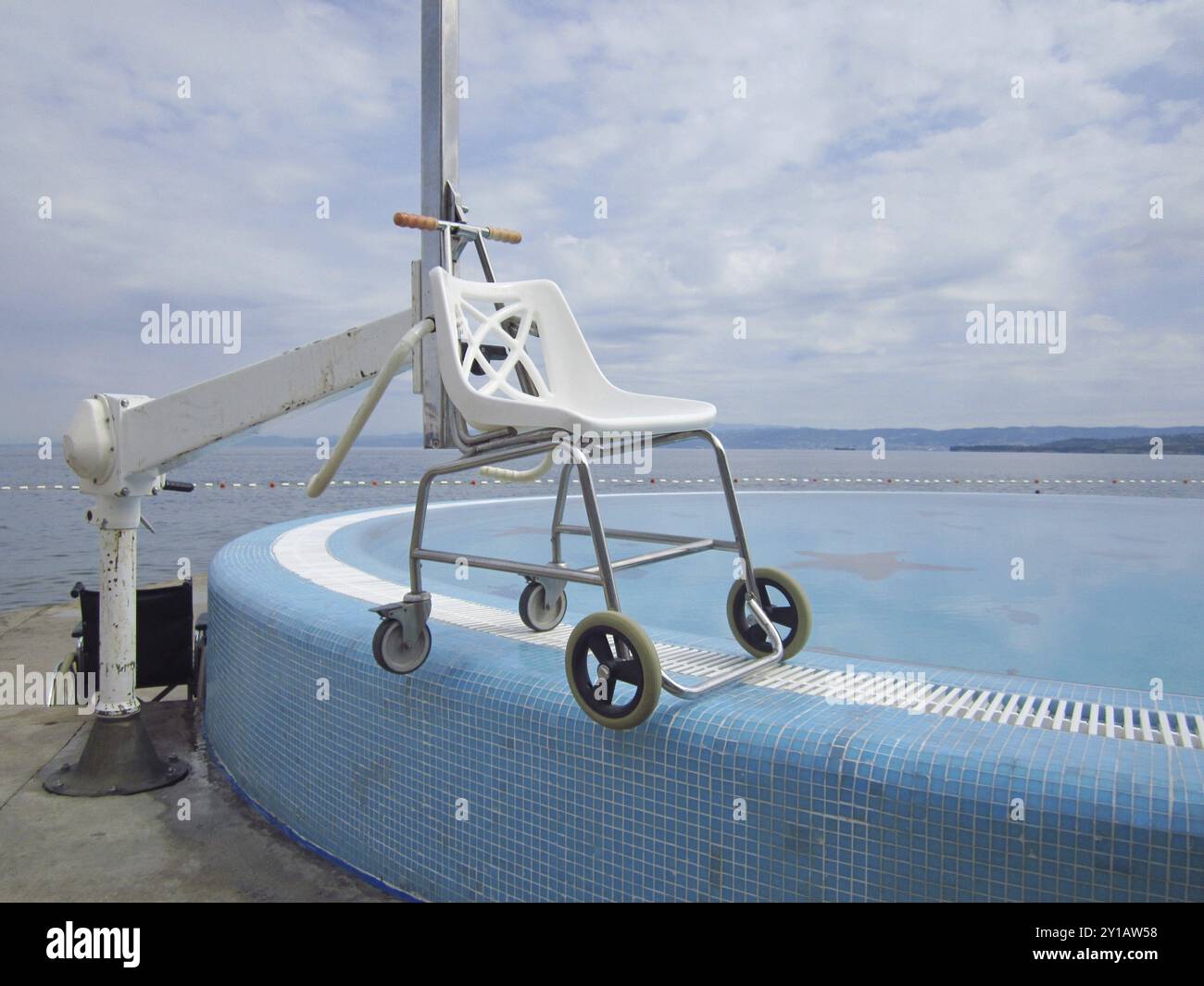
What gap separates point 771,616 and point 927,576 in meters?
5.56

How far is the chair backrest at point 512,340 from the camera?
206 centimetres

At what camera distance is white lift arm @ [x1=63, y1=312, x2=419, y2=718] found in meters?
2.60

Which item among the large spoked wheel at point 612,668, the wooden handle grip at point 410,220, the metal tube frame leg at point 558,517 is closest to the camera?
the large spoked wheel at point 612,668

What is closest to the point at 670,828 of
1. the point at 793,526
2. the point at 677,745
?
the point at 677,745

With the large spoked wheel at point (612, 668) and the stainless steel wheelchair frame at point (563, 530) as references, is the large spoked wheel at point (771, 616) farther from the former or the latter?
the large spoked wheel at point (612, 668)

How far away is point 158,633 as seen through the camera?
12.6 ft

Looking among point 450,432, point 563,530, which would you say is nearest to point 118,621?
point 450,432

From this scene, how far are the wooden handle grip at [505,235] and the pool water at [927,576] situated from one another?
4.35ft

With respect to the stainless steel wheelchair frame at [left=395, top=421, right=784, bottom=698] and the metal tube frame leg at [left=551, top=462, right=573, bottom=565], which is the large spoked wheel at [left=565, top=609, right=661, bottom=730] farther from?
the metal tube frame leg at [left=551, top=462, right=573, bottom=565]

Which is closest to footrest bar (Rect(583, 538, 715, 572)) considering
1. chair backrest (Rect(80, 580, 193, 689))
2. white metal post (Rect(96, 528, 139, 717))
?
white metal post (Rect(96, 528, 139, 717))

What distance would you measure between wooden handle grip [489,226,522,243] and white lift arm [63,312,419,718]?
0.35 metres

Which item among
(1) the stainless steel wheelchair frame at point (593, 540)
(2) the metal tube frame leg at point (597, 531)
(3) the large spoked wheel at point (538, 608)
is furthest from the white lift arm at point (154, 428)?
(2) the metal tube frame leg at point (597, 531)

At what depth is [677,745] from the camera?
1.84 m

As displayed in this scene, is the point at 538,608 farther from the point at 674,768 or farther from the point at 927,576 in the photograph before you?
the point at 927,576
